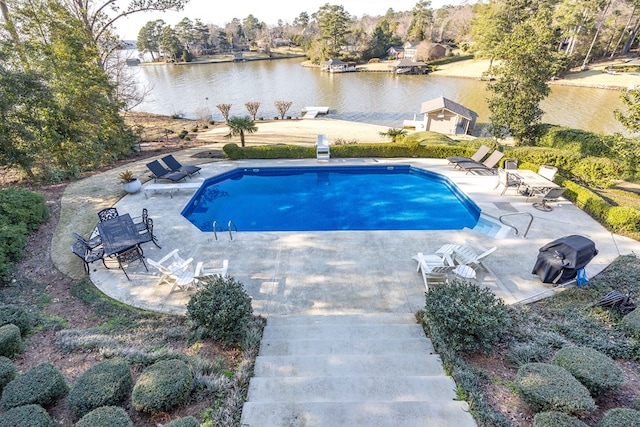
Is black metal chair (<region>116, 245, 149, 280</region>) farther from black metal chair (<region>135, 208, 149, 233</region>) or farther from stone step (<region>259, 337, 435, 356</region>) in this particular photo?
stone step (<region>259, 337, 435, 356</region>)

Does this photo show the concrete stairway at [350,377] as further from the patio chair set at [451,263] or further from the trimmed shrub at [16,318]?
the trimmed shrub at [16,318]

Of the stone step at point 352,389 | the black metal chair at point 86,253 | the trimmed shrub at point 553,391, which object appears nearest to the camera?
the trimmed shrub at point 553,391

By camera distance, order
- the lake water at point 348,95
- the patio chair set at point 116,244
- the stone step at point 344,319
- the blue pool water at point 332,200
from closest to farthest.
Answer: the stone step at point 344,319 → the patio chair set at point 116,244 → the blue pool water at point 332,200 → the lake water at point 348,95

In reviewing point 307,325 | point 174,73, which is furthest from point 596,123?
point 174,73

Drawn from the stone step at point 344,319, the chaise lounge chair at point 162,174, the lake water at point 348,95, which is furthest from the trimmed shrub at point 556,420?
the lake water at point 348,95

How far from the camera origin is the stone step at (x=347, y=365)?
4844 mm

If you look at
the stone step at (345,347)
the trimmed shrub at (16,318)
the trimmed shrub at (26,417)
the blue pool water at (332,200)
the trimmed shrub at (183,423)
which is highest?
the trimmed shrub at (183,423)

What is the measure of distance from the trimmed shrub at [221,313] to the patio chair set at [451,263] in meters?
4.26

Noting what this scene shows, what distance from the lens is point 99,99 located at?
14297 mm

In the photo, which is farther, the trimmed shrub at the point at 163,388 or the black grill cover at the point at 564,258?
the black grill cover at the point at 564,258

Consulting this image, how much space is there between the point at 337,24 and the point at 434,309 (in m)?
76.4

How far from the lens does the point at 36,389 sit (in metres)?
3.91

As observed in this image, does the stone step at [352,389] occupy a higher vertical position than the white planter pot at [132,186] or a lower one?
higher

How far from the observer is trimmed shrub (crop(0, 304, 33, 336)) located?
5560 mm
